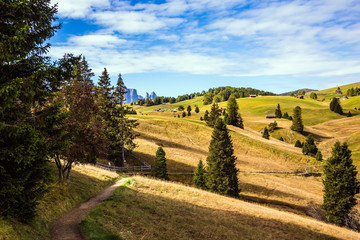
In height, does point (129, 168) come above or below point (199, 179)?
above

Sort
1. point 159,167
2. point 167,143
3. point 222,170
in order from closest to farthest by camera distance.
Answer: point 222,170 → point 159,167 → point 167,143

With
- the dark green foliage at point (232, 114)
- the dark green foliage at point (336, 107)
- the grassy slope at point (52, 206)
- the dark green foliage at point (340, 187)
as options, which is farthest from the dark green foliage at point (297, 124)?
the grassy slope at point (52, 206)

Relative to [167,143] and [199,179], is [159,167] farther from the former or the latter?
[167,143]

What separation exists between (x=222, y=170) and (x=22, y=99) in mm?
29461

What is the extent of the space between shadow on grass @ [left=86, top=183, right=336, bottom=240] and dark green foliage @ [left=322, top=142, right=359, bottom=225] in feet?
45.2

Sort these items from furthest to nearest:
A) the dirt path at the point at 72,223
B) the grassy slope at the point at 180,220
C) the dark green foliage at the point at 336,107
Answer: the dark green foliage at the point at 336,107 < the grassy slope at the point at 180,220 < the dirt path at the point at 72,223

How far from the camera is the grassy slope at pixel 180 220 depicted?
1418cm

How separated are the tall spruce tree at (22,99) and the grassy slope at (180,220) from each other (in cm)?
393

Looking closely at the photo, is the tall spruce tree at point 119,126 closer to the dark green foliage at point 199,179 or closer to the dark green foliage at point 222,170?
the dark green foliage at point 199,179

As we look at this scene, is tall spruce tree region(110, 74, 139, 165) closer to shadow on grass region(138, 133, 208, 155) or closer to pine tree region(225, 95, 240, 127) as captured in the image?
shadow on grass region(138, 133, 208, 155)

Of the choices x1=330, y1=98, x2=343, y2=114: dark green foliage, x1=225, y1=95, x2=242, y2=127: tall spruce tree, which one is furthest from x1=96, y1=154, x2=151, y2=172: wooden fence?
x1=330, y1=98, x2=343, y2=114: dark green foliage

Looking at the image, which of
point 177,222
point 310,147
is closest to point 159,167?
point 177,222

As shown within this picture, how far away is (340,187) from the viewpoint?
32656 mm

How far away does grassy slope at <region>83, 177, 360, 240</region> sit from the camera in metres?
14.2
